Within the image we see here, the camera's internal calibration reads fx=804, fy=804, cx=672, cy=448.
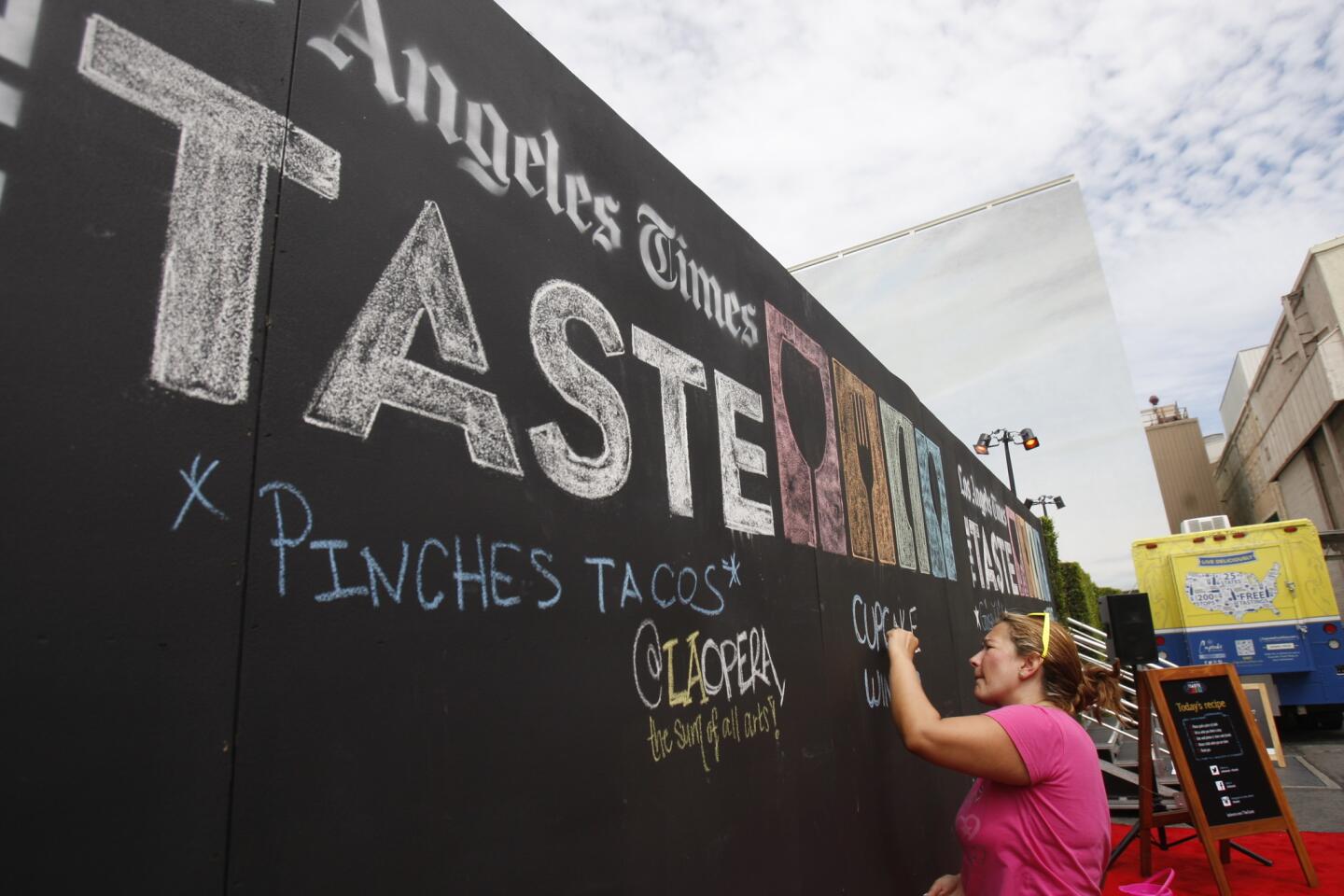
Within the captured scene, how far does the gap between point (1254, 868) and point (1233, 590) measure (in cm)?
748

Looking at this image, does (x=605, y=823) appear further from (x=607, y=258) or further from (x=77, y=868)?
(x=607, y=258)

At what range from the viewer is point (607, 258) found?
2.84 m

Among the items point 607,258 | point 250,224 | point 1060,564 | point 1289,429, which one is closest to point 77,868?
point 250,224

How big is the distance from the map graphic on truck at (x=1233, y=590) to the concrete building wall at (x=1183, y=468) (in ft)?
165

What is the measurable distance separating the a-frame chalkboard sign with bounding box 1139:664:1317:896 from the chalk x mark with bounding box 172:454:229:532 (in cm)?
594

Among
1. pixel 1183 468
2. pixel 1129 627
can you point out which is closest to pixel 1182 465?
pixel 1183 468

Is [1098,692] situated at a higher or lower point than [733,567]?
lower

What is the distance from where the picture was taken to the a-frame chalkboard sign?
5309 mm

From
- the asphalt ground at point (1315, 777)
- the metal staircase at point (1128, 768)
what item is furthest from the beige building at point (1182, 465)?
the metal staircase at point (1128, 768)

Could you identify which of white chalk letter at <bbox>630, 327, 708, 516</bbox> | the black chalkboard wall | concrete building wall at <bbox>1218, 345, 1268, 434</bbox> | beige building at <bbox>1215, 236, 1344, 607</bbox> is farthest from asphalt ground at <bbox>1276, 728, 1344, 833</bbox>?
concrete building wall at <bbox>1218, 345, 1268, 434</bbox>

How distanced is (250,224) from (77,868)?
1.15 metres

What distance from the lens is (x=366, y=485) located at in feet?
5.75

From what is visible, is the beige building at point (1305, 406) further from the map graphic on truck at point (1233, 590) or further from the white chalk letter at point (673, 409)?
the white chalk letter at point (673, 409)

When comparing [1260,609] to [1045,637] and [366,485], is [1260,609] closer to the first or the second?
[1045,637]
